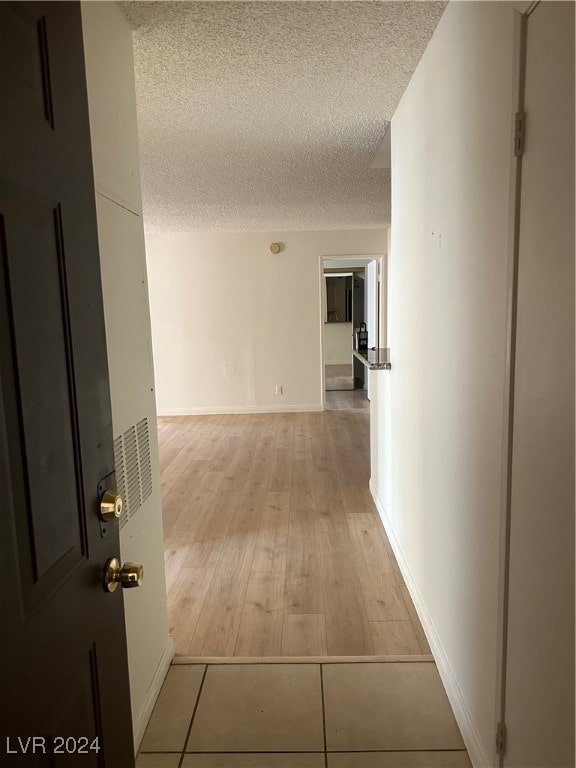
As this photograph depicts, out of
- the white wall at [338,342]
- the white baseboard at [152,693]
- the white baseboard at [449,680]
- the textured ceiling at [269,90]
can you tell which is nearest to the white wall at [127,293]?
the white baseboard at [152,693]

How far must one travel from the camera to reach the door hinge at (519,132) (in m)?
1.10

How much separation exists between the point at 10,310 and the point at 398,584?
7.72ft

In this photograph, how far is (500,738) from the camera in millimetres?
1279

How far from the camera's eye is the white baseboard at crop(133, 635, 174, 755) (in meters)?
1.56

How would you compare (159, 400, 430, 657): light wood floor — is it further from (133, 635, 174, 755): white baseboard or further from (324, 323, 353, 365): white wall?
(324, 323, 353, 365): white wall

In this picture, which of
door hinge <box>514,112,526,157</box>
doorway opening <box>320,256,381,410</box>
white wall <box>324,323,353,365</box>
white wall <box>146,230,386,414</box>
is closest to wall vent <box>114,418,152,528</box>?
door hinge <box>514,112,526,157</box>

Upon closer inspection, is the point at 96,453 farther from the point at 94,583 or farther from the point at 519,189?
the point at 519,189

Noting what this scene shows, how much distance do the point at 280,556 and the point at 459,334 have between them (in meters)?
1.82

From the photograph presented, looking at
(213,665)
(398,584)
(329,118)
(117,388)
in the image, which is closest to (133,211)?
(117,388)

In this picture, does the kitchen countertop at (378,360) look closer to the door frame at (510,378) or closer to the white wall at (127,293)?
the white wall at (127,293)

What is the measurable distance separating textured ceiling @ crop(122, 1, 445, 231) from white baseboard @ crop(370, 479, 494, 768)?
2252 millimetres

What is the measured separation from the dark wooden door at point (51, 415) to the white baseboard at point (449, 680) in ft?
3.45

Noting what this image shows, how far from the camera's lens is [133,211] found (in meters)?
1.70

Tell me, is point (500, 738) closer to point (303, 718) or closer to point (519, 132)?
point (303, 718)
